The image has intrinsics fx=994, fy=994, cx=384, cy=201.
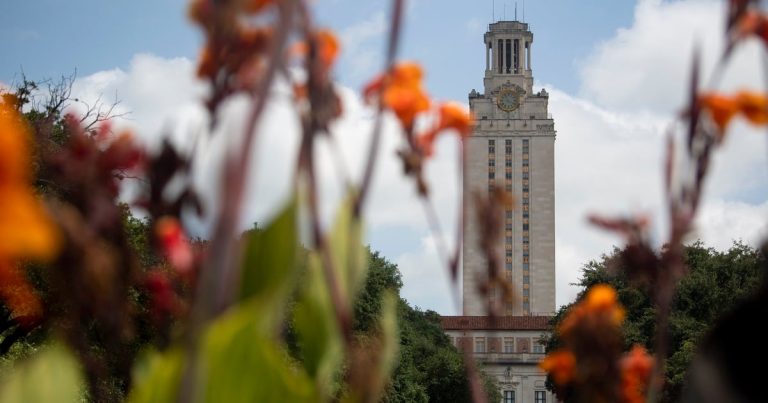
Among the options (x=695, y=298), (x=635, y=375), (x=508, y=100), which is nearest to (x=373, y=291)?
(x=695, y=298)

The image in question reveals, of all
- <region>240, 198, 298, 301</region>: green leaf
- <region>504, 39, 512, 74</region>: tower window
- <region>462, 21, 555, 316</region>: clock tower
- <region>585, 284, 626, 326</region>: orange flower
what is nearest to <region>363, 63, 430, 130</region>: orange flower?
<region>240, 198, 298, 301</region>: green leaf

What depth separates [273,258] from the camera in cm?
96

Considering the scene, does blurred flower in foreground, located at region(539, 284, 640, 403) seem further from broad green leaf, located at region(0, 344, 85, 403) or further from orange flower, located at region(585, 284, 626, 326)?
broad green leaf, located at region(0, 344, 85, 403)

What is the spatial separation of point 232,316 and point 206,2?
0.26 meters

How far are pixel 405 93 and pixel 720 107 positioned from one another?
0.31 meters

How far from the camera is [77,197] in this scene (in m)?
0.95

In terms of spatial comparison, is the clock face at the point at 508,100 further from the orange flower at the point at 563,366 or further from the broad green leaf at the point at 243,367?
the broad green leaf at the point at 243,367

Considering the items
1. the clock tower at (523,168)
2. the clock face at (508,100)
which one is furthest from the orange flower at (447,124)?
the clock face at (508,100)

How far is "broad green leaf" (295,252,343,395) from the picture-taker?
103 centimetres

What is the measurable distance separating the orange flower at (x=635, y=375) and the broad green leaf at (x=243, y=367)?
0.38 m

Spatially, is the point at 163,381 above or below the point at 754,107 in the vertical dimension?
below

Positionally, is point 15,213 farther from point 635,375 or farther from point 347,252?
point 635,375

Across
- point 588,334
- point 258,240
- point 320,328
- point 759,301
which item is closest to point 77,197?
point 258,240

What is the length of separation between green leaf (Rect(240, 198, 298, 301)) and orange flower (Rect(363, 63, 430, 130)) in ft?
0.49
